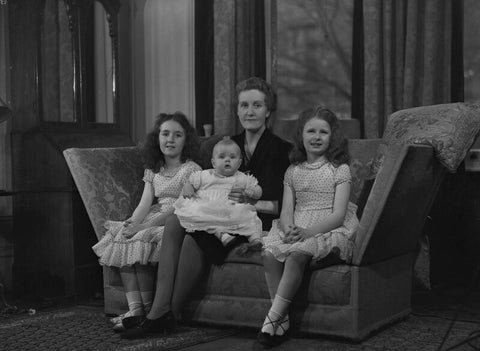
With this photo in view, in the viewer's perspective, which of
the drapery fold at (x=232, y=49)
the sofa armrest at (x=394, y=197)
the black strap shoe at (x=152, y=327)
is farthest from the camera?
the drapery fold at (x=232, y=49)

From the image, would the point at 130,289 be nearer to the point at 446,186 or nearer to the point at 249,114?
the point at 249,114

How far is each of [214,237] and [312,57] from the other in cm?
169

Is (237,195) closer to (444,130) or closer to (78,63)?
(444,130)

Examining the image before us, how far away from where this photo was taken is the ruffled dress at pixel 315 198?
8.43 ft

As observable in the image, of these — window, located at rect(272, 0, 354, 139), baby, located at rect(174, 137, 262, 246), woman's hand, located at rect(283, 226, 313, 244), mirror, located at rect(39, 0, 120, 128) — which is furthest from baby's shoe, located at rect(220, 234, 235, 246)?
mirror, located at rect(39, 0, 120, 128)

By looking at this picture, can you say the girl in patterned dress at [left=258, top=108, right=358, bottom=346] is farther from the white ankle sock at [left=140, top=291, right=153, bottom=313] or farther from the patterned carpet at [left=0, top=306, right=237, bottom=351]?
the white ankle sock at [left=140, top=291, right=153, bottom=313]

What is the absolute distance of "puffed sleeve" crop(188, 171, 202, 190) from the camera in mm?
2846

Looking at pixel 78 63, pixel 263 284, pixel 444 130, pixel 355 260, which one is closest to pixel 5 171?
pixel 78 63

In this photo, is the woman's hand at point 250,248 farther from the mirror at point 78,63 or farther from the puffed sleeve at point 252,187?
the mirror at point 78,63

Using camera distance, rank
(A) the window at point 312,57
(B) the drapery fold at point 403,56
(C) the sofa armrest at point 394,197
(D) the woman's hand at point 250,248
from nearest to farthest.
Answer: (C) the sofa armrest at point 394,197 → (D) the woman's hand at point 250,248 → (B) the drapery fold at point 403,56 → (A) the window at point 312,57

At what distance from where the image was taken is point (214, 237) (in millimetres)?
2691

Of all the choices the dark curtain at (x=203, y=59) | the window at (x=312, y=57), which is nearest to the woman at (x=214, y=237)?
the window at (x=312, y=57)

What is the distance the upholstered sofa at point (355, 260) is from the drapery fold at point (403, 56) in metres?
0.59

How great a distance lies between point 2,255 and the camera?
3.66 metres
